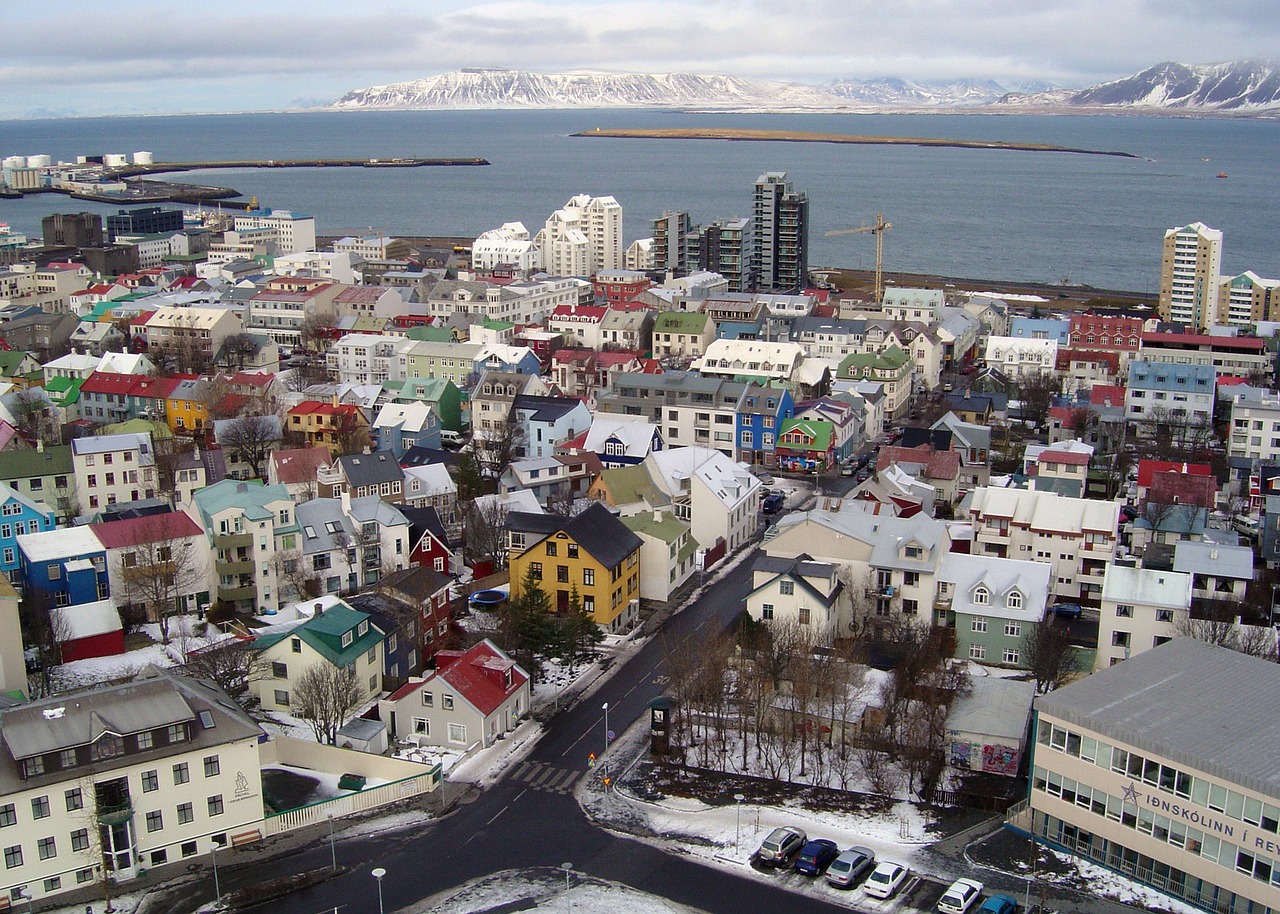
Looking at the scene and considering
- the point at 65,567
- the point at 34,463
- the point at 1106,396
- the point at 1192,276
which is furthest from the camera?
the point at 1192,276

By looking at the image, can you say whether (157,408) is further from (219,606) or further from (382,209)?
(382,209)

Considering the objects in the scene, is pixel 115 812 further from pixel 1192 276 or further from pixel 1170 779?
pixel 1192 276

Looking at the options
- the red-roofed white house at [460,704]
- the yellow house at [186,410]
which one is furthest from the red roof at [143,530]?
the yellow house at [186,410]

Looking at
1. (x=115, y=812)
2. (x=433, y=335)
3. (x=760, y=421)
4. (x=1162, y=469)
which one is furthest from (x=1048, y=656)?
(x=433, y=335)

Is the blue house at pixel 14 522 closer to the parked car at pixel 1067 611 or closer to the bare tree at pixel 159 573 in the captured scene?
the bare tree at pixel 159 573

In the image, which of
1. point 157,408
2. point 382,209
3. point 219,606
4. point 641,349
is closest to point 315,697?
point 219,606

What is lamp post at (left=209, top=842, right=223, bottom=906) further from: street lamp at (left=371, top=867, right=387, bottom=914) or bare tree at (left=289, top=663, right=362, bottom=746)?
bare tree at (left=289, top=663, right=362, bottom=746)
